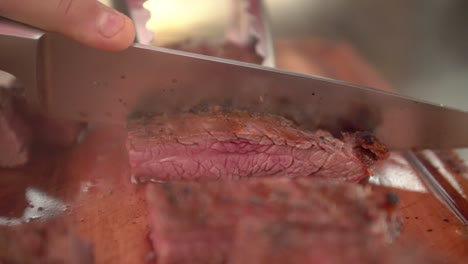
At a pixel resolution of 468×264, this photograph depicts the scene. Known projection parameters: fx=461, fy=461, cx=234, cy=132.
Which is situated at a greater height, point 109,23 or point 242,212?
point 109,23

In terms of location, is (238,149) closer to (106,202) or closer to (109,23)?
(106,202)

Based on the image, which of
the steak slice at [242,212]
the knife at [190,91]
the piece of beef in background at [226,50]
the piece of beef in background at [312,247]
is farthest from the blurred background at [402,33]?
the piece of beef in background at [312,247]

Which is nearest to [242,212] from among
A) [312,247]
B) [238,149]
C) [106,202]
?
[312,247]

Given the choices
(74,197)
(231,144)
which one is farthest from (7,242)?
(231,144)

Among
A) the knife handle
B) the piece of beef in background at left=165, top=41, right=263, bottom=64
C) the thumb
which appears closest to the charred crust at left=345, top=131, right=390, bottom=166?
the piece of beef in background at left=165, top=41, right=263, bottom=64

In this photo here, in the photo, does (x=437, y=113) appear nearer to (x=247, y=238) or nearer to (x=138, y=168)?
→ (x=247, y=238)

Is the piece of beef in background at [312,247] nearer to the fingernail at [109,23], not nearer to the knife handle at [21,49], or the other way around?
the fingernail at [109,23]
